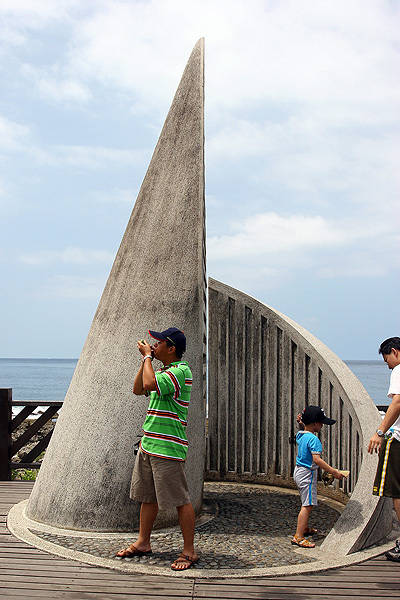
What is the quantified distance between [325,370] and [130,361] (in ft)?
8.26

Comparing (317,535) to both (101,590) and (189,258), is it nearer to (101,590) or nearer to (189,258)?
(101,590)

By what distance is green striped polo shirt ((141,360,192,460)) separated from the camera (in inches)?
163

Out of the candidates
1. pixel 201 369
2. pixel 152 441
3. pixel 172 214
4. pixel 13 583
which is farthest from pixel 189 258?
pixel 13 583

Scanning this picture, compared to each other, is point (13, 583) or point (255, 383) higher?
point (255, 383)

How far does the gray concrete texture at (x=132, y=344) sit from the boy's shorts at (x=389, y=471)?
5.50ft

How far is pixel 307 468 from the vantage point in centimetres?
482

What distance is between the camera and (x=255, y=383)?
730cm

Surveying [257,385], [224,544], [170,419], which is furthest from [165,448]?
[257,385]

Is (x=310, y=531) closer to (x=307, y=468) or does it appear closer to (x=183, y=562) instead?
(x=307, y=468)

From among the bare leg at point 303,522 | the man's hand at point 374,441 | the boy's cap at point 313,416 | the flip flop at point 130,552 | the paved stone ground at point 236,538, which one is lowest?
the paved stone ground at point 236,538

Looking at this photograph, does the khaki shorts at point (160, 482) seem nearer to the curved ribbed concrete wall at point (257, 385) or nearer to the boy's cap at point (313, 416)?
the boy's cap at point (313, 416)

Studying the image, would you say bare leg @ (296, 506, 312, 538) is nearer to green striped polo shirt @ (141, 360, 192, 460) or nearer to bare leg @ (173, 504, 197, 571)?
bare leg @ (173, 504, 197, 571)

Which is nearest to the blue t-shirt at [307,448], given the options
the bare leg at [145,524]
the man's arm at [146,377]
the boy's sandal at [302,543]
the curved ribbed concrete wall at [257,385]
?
the boy's sandal at [302,543]

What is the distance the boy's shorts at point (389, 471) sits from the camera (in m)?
4.45
